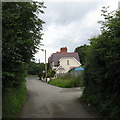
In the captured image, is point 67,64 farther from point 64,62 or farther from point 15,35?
point 15,35

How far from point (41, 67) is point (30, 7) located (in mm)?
43183

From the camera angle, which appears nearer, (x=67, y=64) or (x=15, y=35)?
(x=15, y=35)

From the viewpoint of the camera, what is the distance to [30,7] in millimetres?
9852

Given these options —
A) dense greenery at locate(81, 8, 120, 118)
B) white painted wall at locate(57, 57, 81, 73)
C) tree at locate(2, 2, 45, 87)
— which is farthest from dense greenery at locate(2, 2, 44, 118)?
white painted wall at locate(57, 57, 81, 73)

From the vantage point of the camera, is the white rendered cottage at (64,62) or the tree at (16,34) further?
the white rendered cottage at (64,62)

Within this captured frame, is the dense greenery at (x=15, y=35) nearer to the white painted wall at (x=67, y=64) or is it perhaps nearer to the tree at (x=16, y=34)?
the tree at (x=16, y=34)

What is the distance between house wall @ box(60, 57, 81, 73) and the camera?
4912cm

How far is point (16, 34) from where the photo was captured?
797 centimetres

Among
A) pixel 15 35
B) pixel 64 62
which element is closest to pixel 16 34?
pixel 15 35

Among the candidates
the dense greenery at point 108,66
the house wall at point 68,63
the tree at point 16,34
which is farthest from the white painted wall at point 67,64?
the dense greenery at point 108,66

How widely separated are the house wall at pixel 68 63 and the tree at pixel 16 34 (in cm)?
3721

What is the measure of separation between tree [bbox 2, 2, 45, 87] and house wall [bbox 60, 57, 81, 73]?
3721cm

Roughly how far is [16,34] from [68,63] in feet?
136

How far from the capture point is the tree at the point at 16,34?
7127 millimetres
